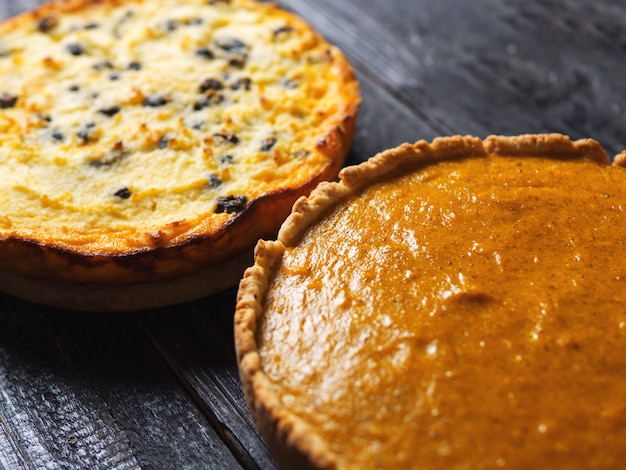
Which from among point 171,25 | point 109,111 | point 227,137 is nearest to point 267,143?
point 227,137

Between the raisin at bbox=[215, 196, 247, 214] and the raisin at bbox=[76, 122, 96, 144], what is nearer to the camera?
the raisin at bbox=[215, 196, 247, 214]

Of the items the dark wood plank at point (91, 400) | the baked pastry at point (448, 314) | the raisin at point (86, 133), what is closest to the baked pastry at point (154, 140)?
the raisin at point (86, 133)

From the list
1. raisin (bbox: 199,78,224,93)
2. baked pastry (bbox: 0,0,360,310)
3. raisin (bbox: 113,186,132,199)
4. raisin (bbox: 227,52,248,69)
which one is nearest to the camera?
baked pastry (bbox: 0,0,360,310)

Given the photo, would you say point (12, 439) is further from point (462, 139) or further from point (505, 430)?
point (462, 139)

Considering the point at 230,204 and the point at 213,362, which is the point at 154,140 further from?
the point at 213,362

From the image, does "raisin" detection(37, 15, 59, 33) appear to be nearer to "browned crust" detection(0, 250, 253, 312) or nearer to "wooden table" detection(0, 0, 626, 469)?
"wooden table" detection(0, 0, 626, 469)

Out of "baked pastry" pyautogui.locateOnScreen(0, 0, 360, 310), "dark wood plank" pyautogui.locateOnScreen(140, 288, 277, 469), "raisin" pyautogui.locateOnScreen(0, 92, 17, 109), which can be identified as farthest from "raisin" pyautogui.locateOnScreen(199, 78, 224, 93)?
"dark wood plank" pyautogui.locateOnScreen(140, 288, 277, 469)

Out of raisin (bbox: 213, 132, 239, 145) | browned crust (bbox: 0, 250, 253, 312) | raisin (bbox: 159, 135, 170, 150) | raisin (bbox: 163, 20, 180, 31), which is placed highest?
raisin (bbox: 163, 20, 180, 31)
